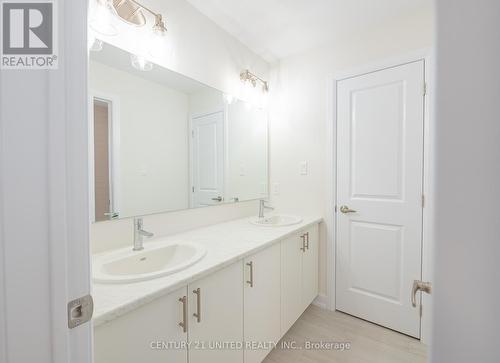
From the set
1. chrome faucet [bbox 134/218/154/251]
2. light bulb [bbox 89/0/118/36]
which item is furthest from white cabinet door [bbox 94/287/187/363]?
light bulb [bbox 89/0/118/36]

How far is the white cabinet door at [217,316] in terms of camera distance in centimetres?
101

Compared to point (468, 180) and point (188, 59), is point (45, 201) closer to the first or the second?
point (468, 180)

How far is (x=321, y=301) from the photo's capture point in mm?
2213

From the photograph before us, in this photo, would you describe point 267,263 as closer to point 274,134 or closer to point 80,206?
point 80,206

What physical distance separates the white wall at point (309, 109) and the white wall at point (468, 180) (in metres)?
1.91

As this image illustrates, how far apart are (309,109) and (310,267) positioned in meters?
1.45

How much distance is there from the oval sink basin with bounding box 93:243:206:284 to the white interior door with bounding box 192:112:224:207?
49 cm

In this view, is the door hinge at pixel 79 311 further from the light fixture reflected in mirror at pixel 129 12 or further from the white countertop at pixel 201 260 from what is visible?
the light fixture reflected in mirror at pixel 129 12

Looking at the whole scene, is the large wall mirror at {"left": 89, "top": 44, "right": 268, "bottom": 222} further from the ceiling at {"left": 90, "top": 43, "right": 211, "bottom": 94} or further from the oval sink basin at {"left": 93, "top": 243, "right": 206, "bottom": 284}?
the oval sink basin at {"left": 93, "top": 243, "right": 206, "bottom": 284}

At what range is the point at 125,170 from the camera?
136 cm

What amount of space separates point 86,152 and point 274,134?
7.06 ft

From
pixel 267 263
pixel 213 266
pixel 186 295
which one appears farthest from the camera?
pixel 267 263

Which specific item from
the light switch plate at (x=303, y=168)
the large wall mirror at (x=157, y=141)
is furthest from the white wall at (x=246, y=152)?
the light switch plate at (x=303, y=168)

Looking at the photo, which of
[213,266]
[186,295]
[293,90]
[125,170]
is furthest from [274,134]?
[186,295]
